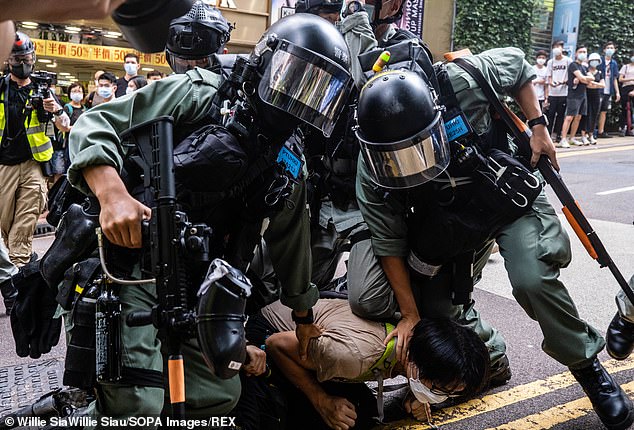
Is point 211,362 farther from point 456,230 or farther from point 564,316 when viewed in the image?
point 564,316

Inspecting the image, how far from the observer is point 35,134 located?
213 inches

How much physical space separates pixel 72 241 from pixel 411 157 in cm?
126

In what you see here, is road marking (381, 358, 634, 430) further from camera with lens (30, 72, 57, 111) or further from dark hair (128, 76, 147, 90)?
dark hair (128, 76, 147, 90)

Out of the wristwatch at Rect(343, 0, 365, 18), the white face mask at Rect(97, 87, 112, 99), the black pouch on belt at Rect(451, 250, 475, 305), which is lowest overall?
the white face mask at Rect(97, 87, 112, 99)

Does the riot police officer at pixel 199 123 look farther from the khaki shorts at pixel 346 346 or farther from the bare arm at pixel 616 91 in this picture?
the bare arm at pixel 616 91

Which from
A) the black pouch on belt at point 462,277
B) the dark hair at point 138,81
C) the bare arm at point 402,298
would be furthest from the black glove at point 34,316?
the dark hair at point 138,81

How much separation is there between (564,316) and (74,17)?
7.94 feet

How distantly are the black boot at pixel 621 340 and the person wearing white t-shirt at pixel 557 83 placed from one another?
11.1 m

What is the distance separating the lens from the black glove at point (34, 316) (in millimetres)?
2654

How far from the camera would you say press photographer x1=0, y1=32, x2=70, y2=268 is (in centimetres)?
536

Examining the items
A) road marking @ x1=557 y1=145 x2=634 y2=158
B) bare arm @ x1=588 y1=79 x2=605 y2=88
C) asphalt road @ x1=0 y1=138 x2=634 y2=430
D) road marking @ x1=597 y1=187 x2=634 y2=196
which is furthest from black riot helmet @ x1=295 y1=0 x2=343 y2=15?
bare arm @ x1=588 y1=79 x2=605 y2=88

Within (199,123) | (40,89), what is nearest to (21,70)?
(40,89)

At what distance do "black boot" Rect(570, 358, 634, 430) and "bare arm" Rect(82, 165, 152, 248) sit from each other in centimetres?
197

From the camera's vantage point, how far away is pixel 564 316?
9.72 ft
